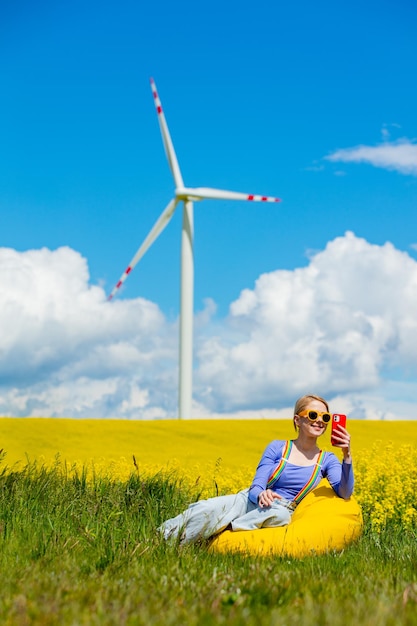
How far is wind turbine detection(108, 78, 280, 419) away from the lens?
25453mm

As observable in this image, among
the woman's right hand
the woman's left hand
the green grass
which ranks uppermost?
the woman's left hand

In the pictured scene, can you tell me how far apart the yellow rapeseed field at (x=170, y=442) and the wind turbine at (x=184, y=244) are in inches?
97.5

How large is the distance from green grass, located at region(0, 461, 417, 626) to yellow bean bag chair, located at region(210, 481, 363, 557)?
9.3 inches

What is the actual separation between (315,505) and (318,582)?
2.61 meters

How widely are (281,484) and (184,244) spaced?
1944cm

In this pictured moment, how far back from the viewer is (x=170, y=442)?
19438 mm

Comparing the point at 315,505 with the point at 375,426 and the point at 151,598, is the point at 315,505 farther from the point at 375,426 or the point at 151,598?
the point at 375,426

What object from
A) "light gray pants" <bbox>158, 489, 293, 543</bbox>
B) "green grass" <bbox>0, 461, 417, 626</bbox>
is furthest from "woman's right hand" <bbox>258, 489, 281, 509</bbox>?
"green grass" <bbox>0, 461, 417, 626</bbox>

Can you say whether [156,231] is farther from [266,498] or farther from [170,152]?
[266,498]

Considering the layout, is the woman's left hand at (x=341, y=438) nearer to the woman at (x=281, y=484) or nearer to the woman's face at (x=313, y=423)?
the woman at (x=281, y=484)

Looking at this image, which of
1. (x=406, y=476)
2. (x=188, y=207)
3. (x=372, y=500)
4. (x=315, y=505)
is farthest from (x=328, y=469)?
(x=188, y=207)

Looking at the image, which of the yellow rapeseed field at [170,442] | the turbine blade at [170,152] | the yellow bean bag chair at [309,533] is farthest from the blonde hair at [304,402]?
the turbine blade at [170,152]

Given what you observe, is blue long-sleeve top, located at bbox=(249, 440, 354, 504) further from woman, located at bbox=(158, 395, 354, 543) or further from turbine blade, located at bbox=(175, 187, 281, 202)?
turbine blade, located at bbox=(175, 187, 281, 202)

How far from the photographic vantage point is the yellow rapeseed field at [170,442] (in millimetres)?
14633
